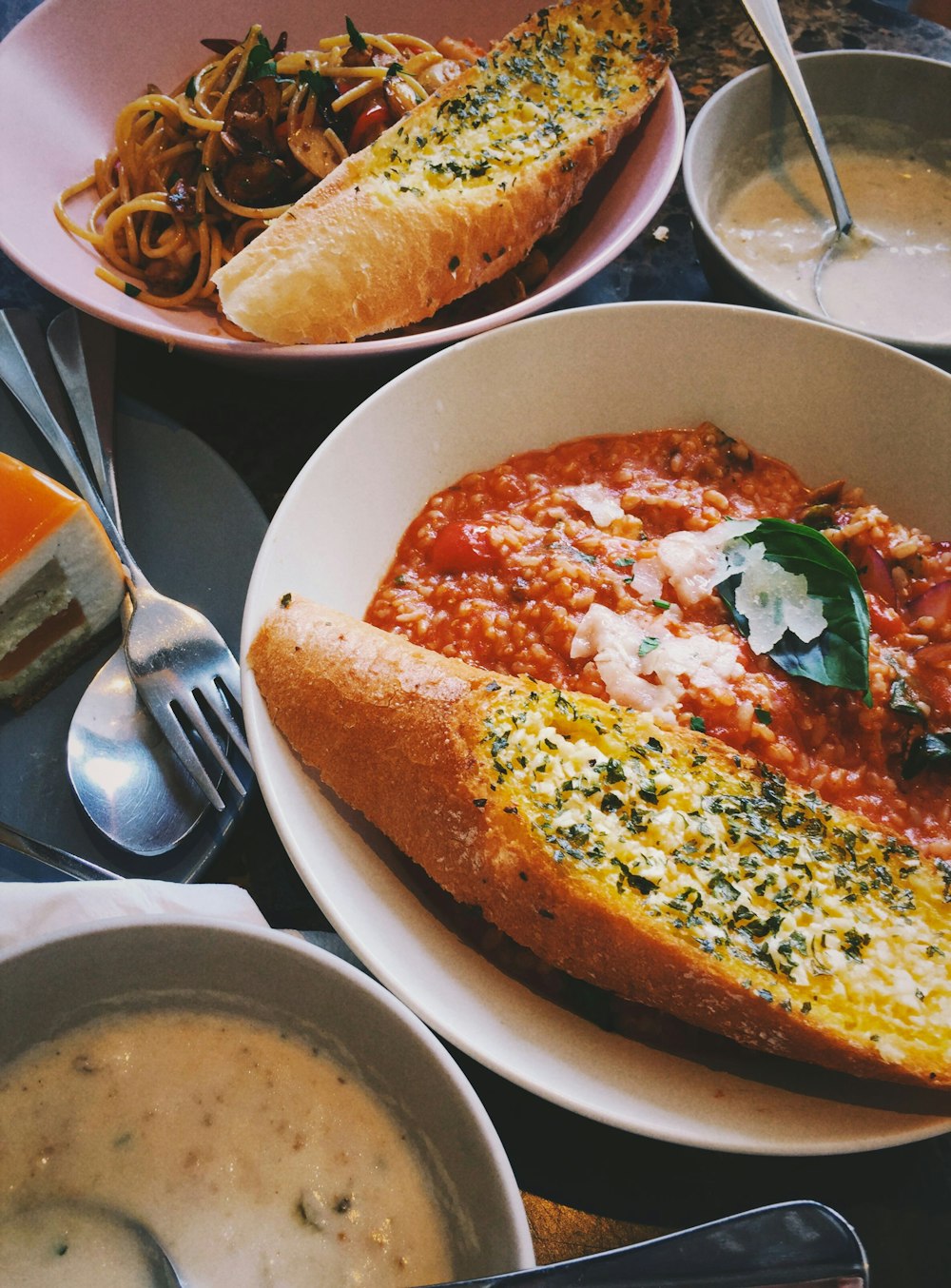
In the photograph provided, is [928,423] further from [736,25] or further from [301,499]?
[736,25]

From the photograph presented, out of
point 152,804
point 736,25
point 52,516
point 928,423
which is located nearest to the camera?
point 152,804

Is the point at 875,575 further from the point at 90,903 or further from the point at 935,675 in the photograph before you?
the point at 90,903

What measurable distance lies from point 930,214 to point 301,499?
2.45m

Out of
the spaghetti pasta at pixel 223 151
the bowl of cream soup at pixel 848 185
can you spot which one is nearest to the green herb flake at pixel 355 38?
the spaghetti pasta at pixel 223 151

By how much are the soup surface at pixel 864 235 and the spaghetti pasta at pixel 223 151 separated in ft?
3.82

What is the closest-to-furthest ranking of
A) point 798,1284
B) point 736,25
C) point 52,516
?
1. point 798,1284
2. point 52,516
3. point 736,25

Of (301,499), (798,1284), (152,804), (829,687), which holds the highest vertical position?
(301,499)

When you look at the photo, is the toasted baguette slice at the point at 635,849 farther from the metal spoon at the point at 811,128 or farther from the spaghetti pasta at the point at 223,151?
the metal spoon at the point at 811,128

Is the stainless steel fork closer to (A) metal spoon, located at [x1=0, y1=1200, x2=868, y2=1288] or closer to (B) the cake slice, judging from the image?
(B) the cake slice

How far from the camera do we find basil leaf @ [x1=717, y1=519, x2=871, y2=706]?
6.73 ft

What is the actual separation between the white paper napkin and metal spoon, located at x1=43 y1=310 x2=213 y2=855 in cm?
15

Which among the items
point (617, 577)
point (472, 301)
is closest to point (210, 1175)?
point (617, 577)

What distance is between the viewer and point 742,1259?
1009 mm

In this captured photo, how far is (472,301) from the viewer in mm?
2801
